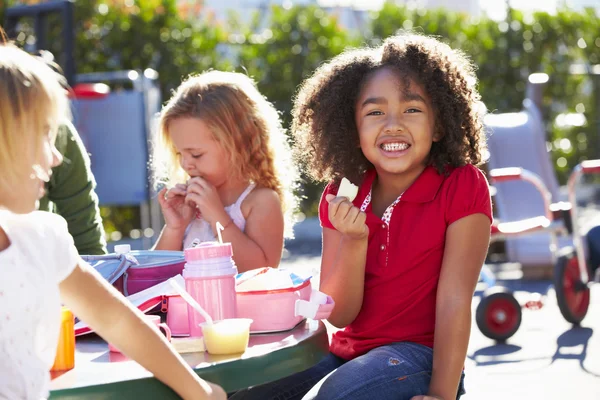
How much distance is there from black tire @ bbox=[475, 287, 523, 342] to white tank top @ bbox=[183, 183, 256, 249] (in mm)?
2462

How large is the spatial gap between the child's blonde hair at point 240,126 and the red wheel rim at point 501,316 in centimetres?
225

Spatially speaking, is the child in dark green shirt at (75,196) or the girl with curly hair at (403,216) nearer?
the girl with curly hair at (403,216)

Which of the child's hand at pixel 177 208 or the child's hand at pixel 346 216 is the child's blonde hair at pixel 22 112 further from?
the child's hand at pixel 177 208

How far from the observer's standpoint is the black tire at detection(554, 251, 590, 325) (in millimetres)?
5453

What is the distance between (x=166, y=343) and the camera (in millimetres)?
1707

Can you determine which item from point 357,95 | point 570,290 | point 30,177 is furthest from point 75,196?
point 570,290

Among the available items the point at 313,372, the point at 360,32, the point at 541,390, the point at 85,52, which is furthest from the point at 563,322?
the point at 360,32

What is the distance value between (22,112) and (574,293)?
460cm

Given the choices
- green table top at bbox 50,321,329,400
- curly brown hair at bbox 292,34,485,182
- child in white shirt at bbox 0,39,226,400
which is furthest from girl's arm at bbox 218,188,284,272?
child in white shirt at bbox 0,39,226,400

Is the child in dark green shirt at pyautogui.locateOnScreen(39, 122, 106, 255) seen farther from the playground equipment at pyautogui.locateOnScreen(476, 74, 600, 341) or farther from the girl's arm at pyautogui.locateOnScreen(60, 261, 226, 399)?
the playground equipment at pyautogui.locateOnScreen(476, 74, 600, 341)

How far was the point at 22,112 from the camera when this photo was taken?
1503 millimetres

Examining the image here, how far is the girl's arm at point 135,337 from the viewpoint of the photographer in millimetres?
1651

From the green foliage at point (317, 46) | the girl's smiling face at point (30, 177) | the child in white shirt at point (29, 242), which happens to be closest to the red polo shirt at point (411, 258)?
the child in white shirt at point (29, 242)

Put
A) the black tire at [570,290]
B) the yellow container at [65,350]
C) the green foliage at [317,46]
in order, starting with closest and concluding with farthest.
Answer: the yellow container at [65,350]
the black tire at [570,290]
the green foliage at [317,46]
